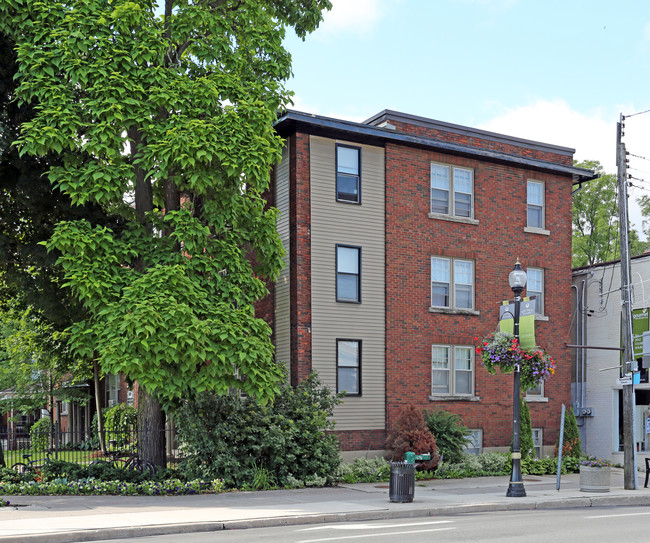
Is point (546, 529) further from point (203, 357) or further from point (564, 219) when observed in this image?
point (564, 219)

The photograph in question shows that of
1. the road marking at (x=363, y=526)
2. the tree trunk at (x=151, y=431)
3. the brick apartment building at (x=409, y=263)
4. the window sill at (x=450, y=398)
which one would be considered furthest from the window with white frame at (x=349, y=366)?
the road marking at (x=363, y=526)

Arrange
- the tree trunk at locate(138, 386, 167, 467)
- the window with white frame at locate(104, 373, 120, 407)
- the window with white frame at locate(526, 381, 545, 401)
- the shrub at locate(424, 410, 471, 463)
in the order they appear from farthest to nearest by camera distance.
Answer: the window with white frame at locate(104, 373, 120, 407) → the window with white frame at locate(526, 381, 545, 401) → the shrub at locate(424, 410, 471, 463) → the tree trunk at locate(138, 386, 167, 467)

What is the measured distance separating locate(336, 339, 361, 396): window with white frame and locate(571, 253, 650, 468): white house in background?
9556 millimetres

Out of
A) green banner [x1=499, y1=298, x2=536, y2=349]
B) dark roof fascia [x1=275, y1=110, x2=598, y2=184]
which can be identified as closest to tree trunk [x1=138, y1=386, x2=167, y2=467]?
dark roof fascia [x1=275, y1=110, x2=598, y2=184]

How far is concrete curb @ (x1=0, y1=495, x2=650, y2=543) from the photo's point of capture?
12742 millimetres

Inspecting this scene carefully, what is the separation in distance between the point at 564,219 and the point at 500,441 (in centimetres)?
885

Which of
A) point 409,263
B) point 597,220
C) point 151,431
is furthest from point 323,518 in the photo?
point 597,220

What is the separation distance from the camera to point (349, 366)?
24.8 meters

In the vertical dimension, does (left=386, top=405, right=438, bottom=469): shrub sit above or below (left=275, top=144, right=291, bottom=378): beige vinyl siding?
below

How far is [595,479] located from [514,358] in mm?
4187

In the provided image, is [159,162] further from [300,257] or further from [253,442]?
[253,442]

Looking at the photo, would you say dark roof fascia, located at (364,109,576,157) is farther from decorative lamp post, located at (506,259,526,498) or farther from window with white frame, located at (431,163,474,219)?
decorative lamp post, located at (506,259,526,498)

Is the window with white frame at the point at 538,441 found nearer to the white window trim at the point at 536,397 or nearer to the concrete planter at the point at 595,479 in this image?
the white window trim at the point at 536,397

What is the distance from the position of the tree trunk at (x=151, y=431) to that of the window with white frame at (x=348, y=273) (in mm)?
6889
